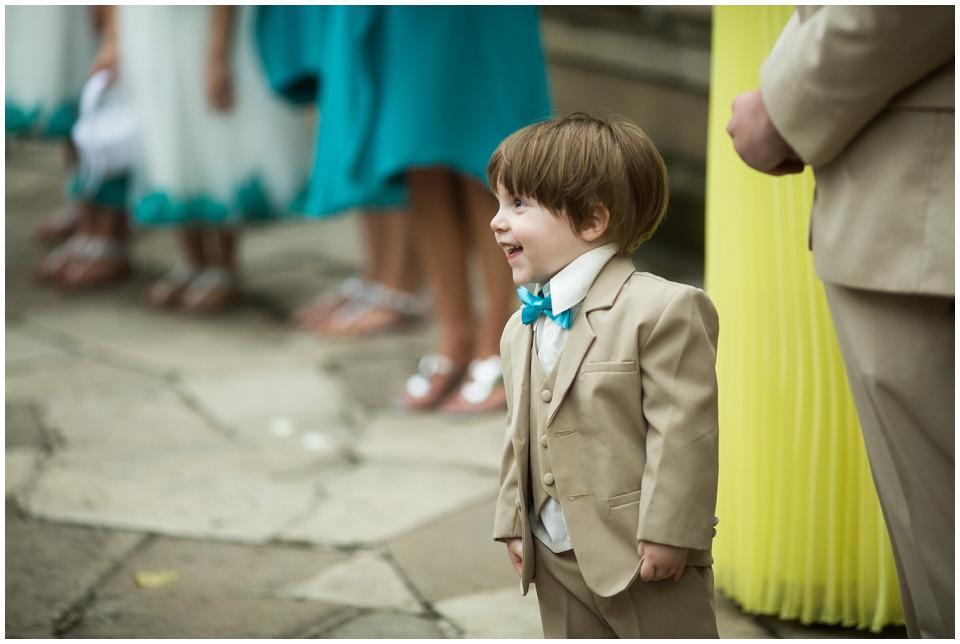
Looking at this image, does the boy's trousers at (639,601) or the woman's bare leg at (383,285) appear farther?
the woman's bare leg at (383,285)

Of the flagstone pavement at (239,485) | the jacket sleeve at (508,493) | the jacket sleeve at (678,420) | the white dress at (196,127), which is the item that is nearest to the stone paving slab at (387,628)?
the flagstone pavement at (239,485)

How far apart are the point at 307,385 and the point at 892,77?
2.81 meters

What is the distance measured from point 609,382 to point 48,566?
1.67m

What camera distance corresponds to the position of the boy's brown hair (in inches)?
55.2

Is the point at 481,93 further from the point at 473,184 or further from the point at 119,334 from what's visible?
the point at 119,334

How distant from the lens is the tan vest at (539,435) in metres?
1.48

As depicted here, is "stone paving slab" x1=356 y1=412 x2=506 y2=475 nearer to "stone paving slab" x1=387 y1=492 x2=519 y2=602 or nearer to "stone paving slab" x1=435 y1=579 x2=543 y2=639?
"stone paving slab" x1=387 y1=492 x2=519 y2=602

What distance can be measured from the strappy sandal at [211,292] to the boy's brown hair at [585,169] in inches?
136

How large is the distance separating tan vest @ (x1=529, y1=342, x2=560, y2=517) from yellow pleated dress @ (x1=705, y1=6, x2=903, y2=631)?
65 cm

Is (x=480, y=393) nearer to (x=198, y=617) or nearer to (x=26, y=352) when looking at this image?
(x=198, y=617)

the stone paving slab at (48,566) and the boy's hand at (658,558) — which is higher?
the boy's hand at (658,558)

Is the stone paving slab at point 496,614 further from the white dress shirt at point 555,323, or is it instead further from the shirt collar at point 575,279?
the shirt collar at point 575,279

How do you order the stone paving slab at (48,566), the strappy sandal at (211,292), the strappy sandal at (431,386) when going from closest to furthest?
the stone paving slab at (48,566)
the strappy sandal at (431,386)
the strappy sandal at (211,292)

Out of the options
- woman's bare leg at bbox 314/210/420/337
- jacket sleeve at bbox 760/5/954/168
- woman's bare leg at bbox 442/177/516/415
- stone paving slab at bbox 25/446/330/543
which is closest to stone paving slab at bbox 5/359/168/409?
stone paving slab at bbox 25/446/330/543
